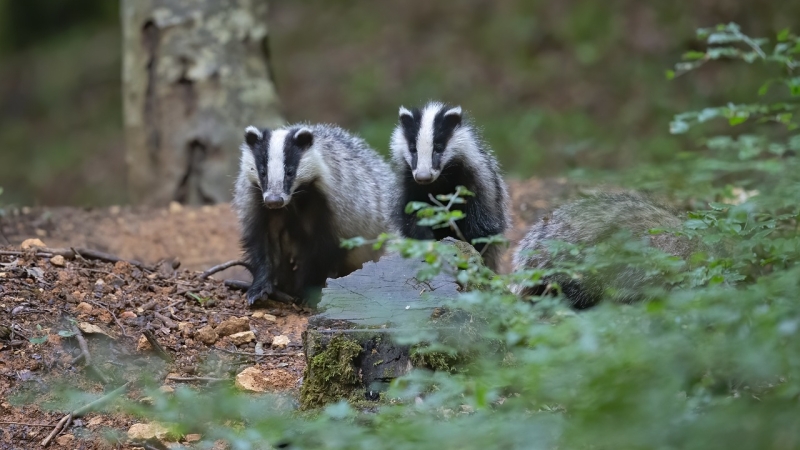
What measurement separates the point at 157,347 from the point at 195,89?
4.67 m

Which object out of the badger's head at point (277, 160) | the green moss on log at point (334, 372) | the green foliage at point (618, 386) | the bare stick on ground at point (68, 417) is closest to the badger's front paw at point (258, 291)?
the badger's head at point (277, 160)

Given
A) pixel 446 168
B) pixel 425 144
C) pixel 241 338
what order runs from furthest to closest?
pixel 446 168 < pixel 425 144 < pixel 241 338

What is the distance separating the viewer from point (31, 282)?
4.90m

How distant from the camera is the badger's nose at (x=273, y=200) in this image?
562 centimetres

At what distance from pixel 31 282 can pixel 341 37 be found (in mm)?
10333

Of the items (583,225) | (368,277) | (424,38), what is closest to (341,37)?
(424,38)

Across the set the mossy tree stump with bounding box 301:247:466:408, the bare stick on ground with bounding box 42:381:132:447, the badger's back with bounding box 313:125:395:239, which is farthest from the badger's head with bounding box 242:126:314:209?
the bare stick on ground with bounding box 42:381:132:447

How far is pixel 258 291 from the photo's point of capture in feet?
18.9

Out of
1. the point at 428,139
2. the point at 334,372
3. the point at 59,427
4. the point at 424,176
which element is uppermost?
the point at 428,139

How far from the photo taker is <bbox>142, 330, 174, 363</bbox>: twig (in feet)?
14.5

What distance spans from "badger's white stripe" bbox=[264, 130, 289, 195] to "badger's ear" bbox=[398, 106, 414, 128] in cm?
78

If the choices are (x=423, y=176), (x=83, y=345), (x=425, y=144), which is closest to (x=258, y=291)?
(x=423, y=176)

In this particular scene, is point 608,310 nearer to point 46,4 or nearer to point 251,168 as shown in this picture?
point 251,168

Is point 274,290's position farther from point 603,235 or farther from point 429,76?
point 429,76
